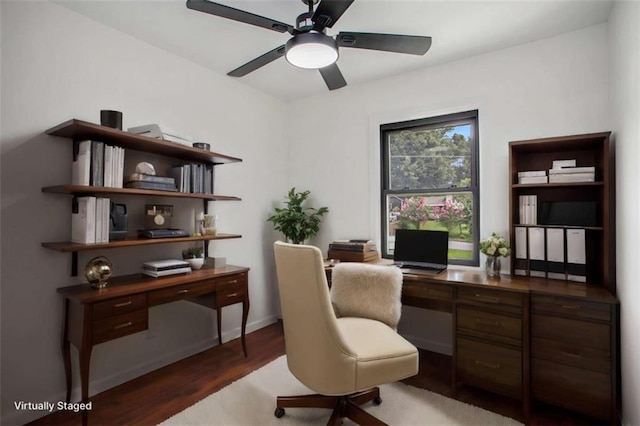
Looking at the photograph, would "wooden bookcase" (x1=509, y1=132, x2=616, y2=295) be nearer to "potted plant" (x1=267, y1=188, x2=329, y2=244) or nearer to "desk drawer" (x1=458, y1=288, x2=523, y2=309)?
"desk drawer" (x1=458, y1=288, x2=523, y2=309)

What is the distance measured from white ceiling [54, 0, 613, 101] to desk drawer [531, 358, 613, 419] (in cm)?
226

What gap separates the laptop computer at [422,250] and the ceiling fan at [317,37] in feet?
4.83

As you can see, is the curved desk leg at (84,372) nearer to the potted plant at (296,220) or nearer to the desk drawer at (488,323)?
the potted plant at (296,220)

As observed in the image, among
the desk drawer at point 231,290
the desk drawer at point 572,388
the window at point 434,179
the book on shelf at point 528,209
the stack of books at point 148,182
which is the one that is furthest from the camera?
the window at point 434,179

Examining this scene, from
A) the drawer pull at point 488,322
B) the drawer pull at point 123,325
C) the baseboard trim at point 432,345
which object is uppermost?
the drawer pull at point 488,322

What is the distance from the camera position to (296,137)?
152 inches

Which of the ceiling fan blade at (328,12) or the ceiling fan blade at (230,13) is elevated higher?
the ceiling fan blade at (328,12)

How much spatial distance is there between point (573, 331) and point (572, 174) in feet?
3.38

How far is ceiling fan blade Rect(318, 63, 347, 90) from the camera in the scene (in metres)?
2.12

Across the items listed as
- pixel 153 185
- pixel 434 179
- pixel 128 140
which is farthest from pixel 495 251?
pixel 128 140

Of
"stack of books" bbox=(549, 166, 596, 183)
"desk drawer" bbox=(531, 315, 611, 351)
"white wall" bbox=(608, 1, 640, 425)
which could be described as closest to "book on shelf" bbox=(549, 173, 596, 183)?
"stack of books" bbox=(549, 166, 596, 183)

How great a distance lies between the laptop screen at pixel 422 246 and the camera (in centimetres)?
267

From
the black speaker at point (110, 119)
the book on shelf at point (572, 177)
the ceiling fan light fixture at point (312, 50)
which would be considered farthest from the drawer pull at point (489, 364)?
the black speaker at point (110, 119)

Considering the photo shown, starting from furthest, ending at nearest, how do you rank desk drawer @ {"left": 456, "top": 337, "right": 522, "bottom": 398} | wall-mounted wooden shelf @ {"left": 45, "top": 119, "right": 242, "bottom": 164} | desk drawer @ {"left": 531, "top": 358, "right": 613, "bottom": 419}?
desk drawer @ {"left": 456, "top": 337, "right": 522, "bottom": 398} < wall-mounted wooden shelf @ {"left": 45, "top": 119, "right": 242, "bottom": 164} < desk drawer @ {"left": 531, "top": 358, "right": 613, "bottom": 419}
